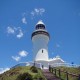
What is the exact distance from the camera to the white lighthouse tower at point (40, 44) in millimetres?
41888

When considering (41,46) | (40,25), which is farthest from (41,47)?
(40,25)

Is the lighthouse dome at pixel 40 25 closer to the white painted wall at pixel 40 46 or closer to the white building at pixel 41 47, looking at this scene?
the white building at pixel 41 47

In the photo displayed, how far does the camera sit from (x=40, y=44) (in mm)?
42625

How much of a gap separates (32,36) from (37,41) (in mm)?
2047

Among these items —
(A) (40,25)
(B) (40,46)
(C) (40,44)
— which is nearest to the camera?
(B) (40,46)

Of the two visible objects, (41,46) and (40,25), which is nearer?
(41,46)

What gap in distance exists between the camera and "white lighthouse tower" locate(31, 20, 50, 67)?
41.9 metres

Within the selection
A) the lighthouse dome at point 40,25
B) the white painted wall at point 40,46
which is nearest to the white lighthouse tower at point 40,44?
the white painted wall at point 40,46

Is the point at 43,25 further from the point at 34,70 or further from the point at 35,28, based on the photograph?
the point at 34,70

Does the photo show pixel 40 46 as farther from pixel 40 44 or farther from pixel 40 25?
pixel 40 25

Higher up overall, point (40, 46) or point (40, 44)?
point (40, 44)

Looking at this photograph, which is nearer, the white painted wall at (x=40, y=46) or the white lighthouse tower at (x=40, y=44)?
the white lighthouse tower at (x=40, y=44)

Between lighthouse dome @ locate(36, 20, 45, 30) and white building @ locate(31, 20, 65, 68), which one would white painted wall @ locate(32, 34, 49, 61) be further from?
lighthouse dome @ locate(36, 20, 45, 30)

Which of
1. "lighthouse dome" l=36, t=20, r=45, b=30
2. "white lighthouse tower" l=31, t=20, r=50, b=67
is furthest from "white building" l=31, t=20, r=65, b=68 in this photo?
"lighthouse dome" l=36, t=20, r=45, b=30
